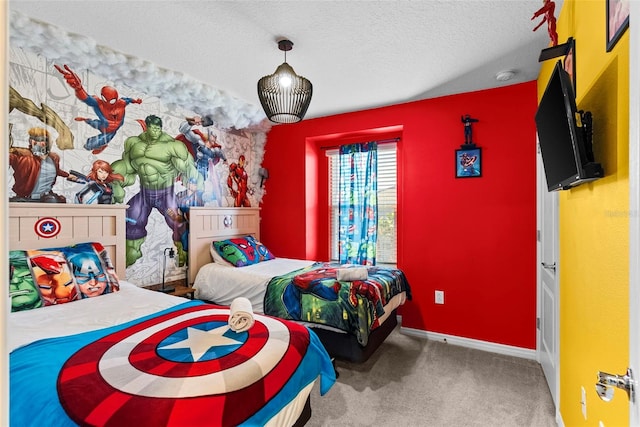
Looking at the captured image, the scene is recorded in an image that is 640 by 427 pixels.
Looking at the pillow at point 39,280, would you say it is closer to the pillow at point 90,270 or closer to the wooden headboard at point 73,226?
the pillow at point 90,270

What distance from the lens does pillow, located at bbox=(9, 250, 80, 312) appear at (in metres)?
1.94

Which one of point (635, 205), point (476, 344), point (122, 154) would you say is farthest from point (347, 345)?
point (122, 154)

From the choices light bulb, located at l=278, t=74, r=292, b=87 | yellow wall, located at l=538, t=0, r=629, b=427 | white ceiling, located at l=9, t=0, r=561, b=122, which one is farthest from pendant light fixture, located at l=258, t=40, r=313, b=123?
yellow wall, located at l=538, t=0, r=629, b=427

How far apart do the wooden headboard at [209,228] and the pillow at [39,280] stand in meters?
1.32

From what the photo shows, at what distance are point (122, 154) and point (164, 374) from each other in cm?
234

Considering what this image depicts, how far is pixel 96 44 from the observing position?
7.70 feet

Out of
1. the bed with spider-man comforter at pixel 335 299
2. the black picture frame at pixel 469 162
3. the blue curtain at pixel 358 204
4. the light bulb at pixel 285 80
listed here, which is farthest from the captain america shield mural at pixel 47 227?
the black picture frame at pixel 469 162

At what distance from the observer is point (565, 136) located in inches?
51.3

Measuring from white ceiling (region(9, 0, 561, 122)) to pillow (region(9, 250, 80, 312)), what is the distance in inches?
59.7

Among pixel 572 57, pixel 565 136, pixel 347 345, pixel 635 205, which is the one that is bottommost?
pixel 347 345

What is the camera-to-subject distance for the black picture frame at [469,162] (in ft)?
10.2

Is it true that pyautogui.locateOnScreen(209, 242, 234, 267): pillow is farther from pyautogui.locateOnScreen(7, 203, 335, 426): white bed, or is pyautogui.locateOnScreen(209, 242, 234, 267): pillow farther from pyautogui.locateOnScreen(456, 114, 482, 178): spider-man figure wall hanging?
pyautogui.locateOnScreen(456, 114, 482, 178): spider-man figure wall hanging

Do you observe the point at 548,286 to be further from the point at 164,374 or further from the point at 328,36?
the point at 164,374

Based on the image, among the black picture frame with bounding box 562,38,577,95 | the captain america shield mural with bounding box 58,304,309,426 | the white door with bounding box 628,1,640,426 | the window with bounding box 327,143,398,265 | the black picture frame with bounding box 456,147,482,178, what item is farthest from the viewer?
→ the window with bounding box 327,143,398,265
